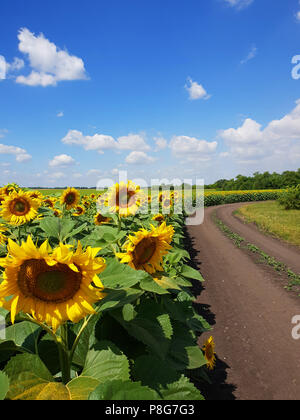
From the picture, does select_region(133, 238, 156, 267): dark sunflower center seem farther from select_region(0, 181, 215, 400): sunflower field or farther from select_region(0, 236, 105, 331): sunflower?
select_region(0, 236, 105, 331): sunflower

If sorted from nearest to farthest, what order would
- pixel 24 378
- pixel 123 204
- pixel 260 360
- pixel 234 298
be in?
pixel 24 378 < pixel 123 204 < pixel 260 360 < pixel 234 298

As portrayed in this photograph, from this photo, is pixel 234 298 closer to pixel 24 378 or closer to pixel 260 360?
pixel 260 360

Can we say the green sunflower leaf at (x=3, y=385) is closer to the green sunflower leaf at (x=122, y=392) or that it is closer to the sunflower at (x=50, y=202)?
the green sunflower leaf at (x=122, y=392)

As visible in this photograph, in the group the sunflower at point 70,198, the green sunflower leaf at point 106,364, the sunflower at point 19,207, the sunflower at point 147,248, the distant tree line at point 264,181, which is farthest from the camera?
the distant tree line at point 264,181

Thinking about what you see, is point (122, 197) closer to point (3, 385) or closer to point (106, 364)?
point (106, 364)

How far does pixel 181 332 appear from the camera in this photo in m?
2.25

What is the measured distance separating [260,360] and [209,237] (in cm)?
1146

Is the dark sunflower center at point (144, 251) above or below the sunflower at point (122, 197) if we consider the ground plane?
below

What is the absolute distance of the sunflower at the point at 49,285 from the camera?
1163 mm

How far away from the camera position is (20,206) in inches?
160

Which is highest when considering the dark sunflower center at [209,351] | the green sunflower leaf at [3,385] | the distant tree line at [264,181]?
the distant tree line at [264,181]

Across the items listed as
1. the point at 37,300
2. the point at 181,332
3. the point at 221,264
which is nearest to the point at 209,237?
the point at 221,264

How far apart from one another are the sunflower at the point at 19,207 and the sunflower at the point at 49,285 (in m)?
2.97

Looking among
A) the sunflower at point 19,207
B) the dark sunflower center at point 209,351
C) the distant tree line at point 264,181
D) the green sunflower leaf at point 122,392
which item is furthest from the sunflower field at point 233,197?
the green sunflower leaf at point 122,392
